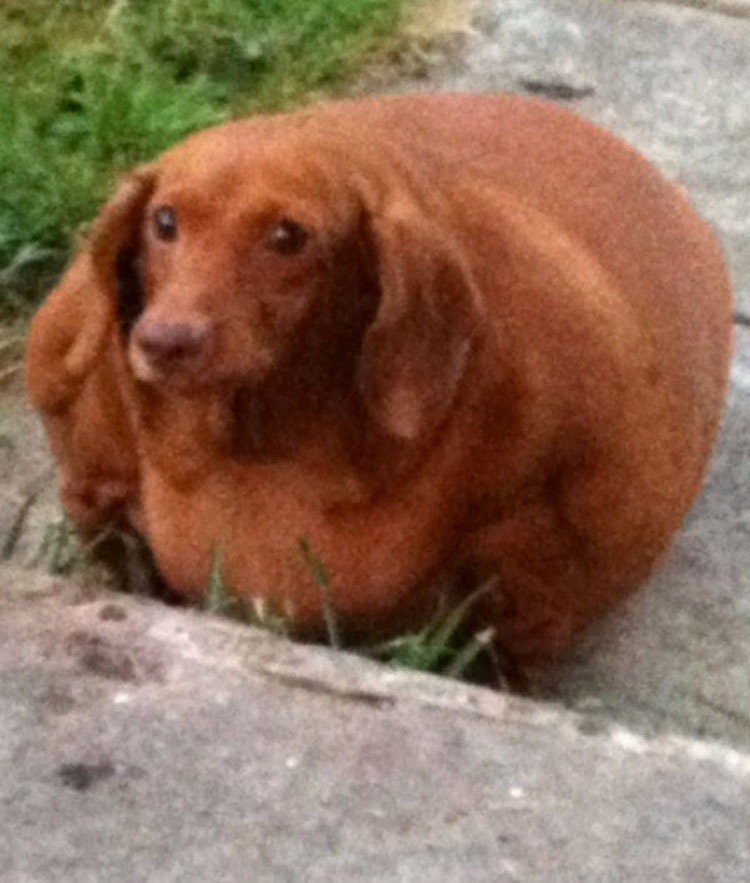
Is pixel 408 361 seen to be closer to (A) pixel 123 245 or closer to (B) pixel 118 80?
(A) pixel 123 245

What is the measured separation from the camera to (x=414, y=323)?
1585mm

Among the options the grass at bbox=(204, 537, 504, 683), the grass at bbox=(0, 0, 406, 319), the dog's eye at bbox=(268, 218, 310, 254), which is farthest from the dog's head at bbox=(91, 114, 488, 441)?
the grass at bbox=(0, 0, 406, 319)

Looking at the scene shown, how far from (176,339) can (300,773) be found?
1.13ft

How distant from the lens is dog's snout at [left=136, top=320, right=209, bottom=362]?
1468 mm

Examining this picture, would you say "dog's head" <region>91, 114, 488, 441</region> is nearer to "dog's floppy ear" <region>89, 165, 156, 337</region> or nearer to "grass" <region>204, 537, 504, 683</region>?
"dog's floppy ear" <region>89, 165, 156, 337</region>

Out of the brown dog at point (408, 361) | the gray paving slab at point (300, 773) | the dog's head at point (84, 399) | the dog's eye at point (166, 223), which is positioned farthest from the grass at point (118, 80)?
the gray paving slab at point (300, 773)

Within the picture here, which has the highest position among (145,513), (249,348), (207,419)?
(249,348)

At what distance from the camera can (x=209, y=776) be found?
1.43m

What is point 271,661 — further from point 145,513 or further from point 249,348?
point 145,513

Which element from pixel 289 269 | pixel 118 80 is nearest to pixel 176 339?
pixel 289 269

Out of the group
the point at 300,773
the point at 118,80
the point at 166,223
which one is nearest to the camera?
the point at 300,773

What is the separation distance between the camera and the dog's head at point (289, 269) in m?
1.50

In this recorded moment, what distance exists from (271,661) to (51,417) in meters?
0.50

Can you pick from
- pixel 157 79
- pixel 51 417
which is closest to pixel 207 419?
pixel 51 417
